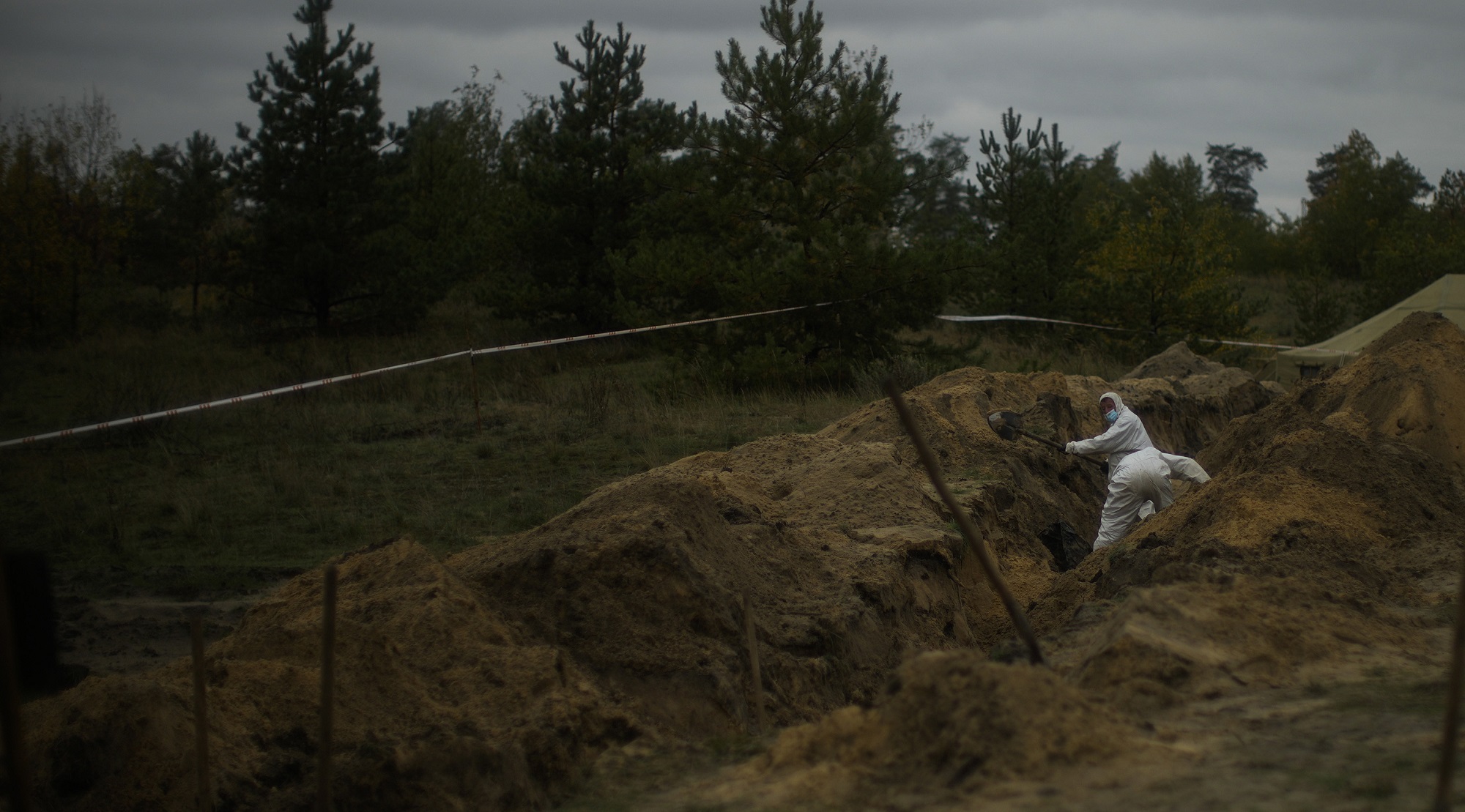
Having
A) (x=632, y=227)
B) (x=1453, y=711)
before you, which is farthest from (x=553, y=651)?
(x=632, y=227)

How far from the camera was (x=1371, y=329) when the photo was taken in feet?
71.8

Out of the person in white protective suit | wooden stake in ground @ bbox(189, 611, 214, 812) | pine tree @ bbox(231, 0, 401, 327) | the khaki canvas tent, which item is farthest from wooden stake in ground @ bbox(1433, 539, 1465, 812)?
pine tree @ bbox(231, 0, 401, 327)

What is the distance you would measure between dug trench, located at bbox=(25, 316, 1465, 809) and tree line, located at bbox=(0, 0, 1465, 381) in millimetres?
9111

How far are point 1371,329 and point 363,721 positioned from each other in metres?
22.7

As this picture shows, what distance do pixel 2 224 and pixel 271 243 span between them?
6.62m

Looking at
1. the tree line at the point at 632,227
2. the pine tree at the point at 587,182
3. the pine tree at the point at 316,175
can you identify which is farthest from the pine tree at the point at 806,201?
the pine tree at the point at 316,175

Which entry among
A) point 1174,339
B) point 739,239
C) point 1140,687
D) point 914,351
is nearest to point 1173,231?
point 1174,339

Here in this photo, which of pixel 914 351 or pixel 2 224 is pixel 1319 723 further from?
pixel 2 224

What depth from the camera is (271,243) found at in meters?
24.6

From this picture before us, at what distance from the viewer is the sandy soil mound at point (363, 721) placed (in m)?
4.20

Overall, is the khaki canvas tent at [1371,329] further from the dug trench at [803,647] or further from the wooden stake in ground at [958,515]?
the wooden stake in ground at [958,515]

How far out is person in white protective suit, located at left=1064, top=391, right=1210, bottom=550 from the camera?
986cm

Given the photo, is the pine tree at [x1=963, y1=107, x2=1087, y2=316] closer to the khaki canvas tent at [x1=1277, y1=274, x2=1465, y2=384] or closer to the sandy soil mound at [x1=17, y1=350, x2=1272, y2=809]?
the khaki canvas tent at [x1=1277, y1=274, x2=1465, y2=384]

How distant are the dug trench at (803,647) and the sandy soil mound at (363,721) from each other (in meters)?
0.01
